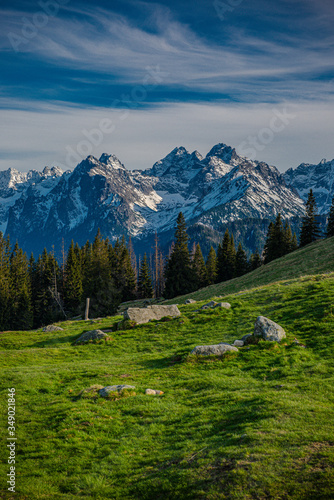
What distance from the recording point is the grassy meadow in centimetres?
894

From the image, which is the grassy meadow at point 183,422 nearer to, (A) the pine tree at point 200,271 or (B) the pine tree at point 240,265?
(B) the pine tree at point 240,265

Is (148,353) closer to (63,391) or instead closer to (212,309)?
(63,391)

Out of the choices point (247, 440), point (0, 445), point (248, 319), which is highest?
point (248, 319)

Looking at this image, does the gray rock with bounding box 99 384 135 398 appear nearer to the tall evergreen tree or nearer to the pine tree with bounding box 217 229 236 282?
the tall evergreen tree

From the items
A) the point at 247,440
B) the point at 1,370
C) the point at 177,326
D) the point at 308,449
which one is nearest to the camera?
the point at 308,449

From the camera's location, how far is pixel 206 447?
34.8ft

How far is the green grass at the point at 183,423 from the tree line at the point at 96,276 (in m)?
49.3

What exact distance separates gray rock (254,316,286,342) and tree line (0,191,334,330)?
2095 inches

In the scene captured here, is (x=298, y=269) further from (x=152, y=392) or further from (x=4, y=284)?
(x=4, y=284)

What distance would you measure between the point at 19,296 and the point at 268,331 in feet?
262

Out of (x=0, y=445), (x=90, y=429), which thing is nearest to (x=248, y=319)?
(x=90, y=429)

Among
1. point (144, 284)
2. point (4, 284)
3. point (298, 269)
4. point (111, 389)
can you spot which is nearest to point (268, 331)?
point (111, 389)

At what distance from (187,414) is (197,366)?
561 cm

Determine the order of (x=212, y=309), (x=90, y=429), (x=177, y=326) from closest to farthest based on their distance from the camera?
1. (x=90, y=429)
2. (x=177, y=326)
3. (x=212, y=309)
